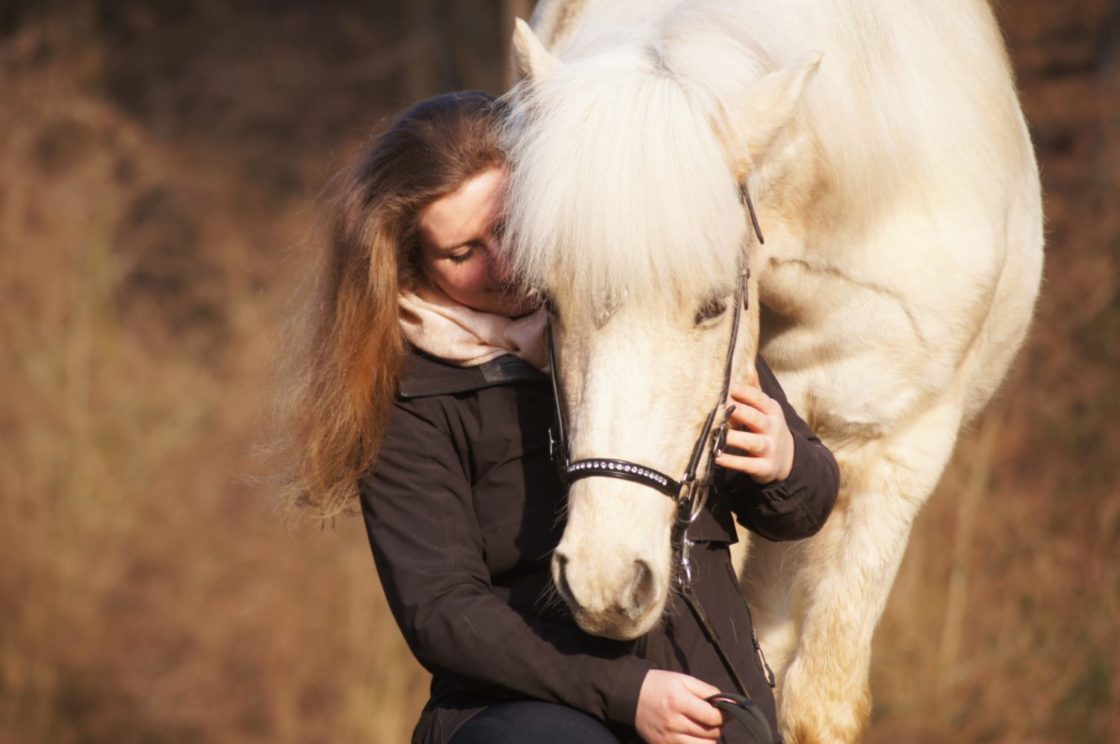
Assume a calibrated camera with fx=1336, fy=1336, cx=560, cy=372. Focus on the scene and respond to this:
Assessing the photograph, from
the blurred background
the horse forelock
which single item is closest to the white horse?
the horse forelock

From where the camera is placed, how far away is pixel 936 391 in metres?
2.67

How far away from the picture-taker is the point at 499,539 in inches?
81.7

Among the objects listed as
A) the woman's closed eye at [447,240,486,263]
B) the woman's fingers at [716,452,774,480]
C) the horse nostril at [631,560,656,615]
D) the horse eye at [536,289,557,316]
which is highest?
the woman's closed eye at [447,240,486,263]

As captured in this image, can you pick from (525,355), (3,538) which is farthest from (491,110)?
(3,538)

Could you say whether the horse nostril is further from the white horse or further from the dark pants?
the dark pants

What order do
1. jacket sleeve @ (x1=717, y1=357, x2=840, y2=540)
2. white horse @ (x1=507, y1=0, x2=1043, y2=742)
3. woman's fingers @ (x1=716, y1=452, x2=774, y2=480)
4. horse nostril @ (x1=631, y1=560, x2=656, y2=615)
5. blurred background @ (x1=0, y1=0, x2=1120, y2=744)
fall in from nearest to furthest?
horse nostril @ (x1=631, y1=560, x2=656, y2=615) → white horse @ (x1=507, y1=0, x2=1043, y2=742) → woman's fingers @ (x1=716, y1=452, x2=774, y2=480) → jacket sleeve @ (x1=717, y1=357, x2=840, y2=540) → blurred background @ (x1=0, y1=0, x2=1120, y2=744)

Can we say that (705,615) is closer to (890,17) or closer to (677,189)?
(677,189)

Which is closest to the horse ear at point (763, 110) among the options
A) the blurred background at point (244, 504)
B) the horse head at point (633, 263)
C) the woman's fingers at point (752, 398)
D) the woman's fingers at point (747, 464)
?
the horse head at point (633, 263)

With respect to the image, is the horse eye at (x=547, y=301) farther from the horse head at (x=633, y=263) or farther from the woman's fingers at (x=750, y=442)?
the woman's fingers at (x=750, y=442)

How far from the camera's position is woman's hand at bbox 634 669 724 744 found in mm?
1830

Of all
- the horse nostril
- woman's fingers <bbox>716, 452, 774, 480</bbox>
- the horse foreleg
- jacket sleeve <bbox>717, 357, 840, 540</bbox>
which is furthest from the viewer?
the horse foreleg

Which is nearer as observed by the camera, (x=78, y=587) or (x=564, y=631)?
(x=564, y=631)

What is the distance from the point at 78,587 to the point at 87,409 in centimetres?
104

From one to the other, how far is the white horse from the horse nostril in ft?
0.04
